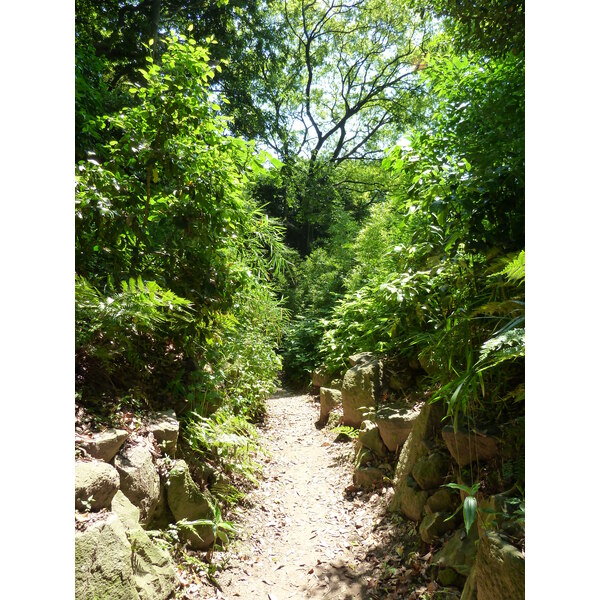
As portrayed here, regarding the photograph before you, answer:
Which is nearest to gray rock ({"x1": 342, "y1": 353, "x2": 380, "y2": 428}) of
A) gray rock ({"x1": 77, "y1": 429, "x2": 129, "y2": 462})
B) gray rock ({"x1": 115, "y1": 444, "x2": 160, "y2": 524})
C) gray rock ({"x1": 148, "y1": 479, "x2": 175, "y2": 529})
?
gray rock ({"x1": 148, "y1": 479, "x2": 175, "y2": 529})

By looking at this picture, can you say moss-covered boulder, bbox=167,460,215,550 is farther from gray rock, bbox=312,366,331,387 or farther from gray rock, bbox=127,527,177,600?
gray rock, bbox=312,366,331,387

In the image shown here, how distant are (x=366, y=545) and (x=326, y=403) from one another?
254cm

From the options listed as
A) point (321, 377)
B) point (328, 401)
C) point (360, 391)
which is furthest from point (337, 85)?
point (360, 391)

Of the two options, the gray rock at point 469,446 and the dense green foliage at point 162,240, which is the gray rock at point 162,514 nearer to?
the dense green foliage at point 162,240

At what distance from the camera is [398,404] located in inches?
142

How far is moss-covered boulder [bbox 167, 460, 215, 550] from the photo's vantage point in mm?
2361

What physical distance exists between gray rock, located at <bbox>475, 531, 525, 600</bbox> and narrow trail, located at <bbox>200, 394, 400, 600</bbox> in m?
0.93

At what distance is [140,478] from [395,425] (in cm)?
209

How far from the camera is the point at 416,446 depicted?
→ 2.73 m

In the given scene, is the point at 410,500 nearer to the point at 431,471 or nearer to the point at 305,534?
the point at 431,471

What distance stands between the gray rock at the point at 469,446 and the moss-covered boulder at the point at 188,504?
163 centimetres

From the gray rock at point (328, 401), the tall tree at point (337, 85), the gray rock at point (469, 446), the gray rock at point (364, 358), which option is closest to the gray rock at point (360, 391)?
the gray rock at point (364, 358)
